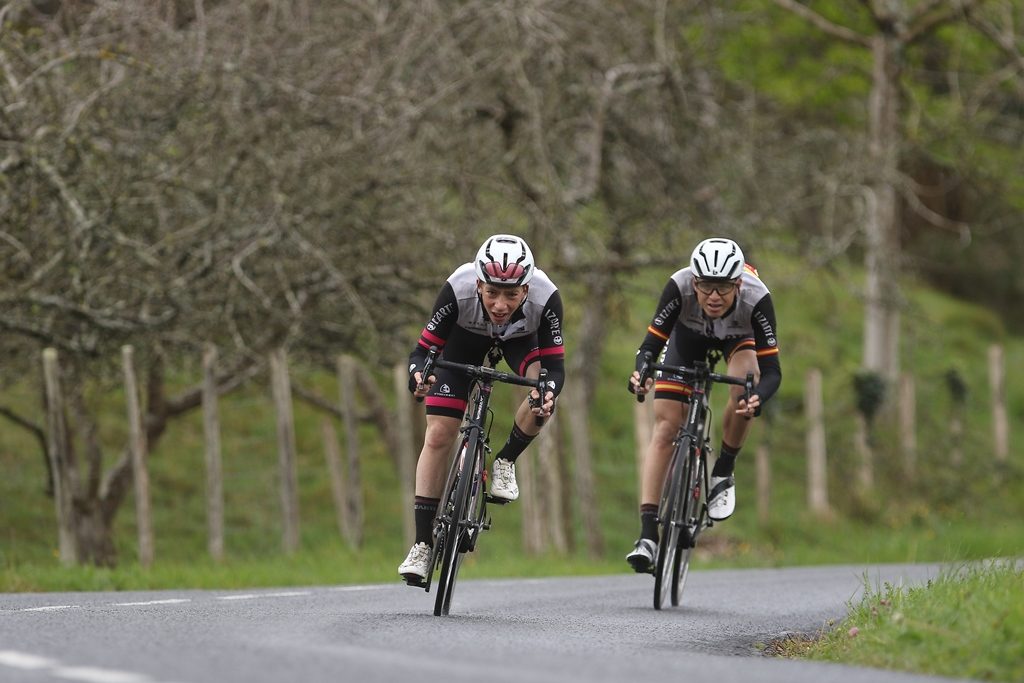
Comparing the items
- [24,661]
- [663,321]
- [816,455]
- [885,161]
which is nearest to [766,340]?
[663,321]

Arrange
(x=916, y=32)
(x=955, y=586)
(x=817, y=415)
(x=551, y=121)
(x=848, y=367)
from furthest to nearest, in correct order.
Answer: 1. (x=848, y=367)
2. (x=916, y=32)
3. (x=817, y=415)
4. (x=551, y=121)
5. (x=955, y=586)

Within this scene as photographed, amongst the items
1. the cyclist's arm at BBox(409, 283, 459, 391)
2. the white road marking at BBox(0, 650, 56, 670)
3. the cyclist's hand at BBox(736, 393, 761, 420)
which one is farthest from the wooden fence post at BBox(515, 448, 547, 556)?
the white road marking at BBox(0, 650, 56, 670)

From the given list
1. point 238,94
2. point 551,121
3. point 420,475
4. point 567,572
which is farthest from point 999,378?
point 420,475

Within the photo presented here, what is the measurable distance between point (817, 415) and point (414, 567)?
1309 centimetres

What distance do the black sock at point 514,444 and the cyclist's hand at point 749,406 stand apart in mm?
1608

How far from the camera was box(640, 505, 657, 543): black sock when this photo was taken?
1033 centimetres

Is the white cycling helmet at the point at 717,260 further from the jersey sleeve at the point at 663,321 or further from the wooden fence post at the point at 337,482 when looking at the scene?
the wooden fence post at the point at 337,482

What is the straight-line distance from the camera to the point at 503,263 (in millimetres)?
8547

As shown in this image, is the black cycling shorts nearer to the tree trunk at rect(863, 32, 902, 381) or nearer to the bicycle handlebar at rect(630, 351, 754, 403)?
the bicycle handlebar at rect(630, 351, 754, 403)

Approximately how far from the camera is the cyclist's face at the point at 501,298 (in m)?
8.70

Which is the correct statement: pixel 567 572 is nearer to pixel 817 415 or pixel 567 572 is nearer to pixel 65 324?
pixel 65 324

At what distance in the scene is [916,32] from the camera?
24562 mm

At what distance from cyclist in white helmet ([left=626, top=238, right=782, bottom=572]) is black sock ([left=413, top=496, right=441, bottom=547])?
4.75 feet

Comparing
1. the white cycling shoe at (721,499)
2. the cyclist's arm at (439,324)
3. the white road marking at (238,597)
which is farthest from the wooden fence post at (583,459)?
the cyclist's arm at (439,324)
